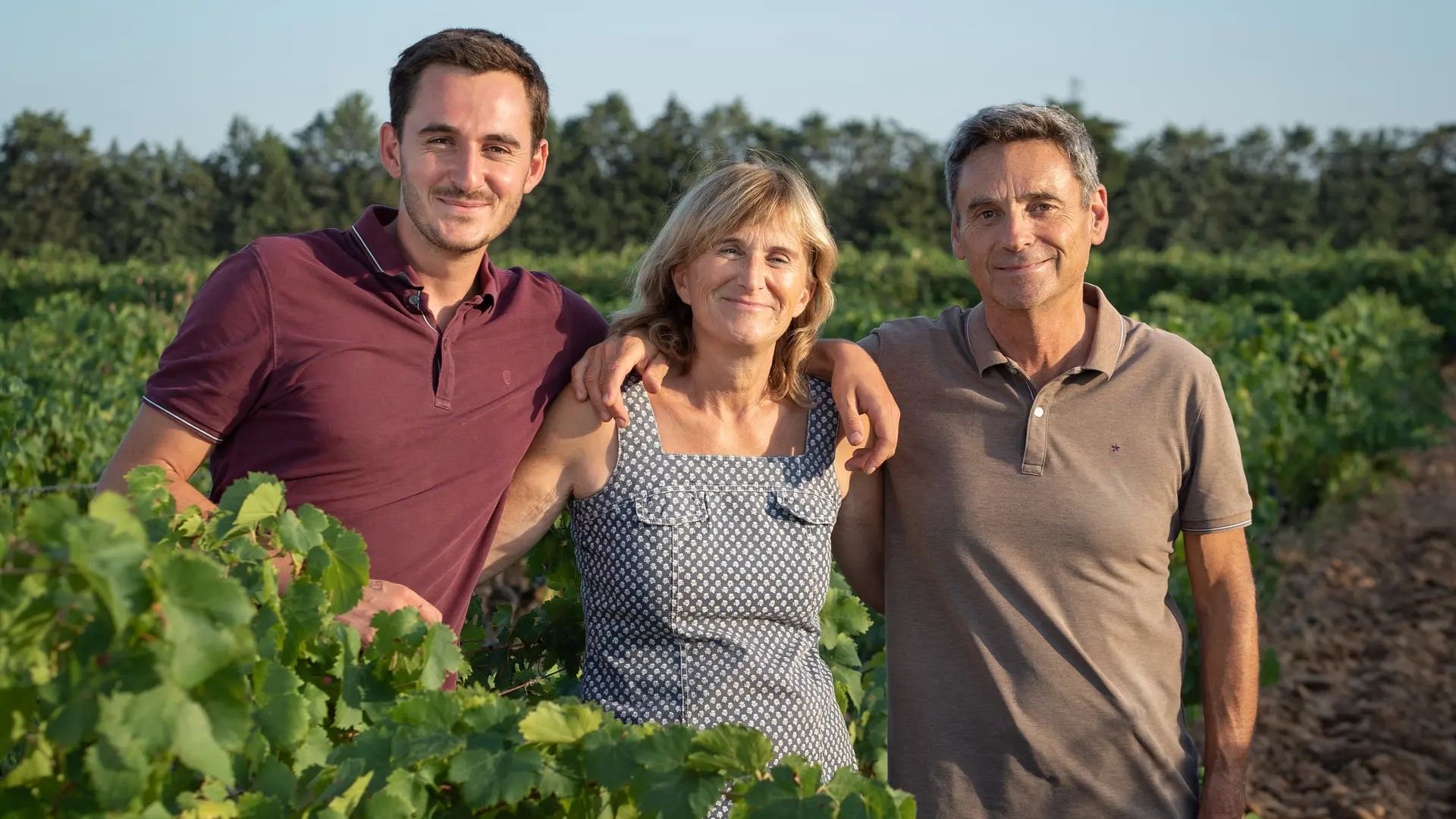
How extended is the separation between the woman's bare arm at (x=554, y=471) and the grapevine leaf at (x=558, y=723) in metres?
0.98

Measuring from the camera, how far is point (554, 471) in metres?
2.60

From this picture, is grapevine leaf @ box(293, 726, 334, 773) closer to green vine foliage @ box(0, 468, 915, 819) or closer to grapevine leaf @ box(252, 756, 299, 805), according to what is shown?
green vine foliage @ box(0, 468, 915, 819)

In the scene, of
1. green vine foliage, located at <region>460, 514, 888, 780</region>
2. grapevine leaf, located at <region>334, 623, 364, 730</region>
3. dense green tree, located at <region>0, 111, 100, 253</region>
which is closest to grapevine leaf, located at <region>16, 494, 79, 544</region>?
grapevine leaf, located at <region>334, 623, 364, 730</region>

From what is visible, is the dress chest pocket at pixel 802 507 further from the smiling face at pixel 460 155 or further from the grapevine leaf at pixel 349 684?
the grapevine leaf at pixel 349 684

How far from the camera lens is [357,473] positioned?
94.3 inches

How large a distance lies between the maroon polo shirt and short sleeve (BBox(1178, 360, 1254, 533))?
4.53 feet

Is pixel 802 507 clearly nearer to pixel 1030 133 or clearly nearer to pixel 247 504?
A: pixel 1030 133

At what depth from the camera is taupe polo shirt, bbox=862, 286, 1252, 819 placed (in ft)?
8.51

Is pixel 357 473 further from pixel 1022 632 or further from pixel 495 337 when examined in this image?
pixel 1022 632

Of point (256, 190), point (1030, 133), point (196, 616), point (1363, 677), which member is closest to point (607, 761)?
point (196, 616)

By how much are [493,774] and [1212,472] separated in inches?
68.5

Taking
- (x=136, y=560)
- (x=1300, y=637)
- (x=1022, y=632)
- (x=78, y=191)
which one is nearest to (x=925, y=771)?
(x=1022, y=632)

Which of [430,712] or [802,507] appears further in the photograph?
[802,507]

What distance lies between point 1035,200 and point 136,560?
6.80ft
